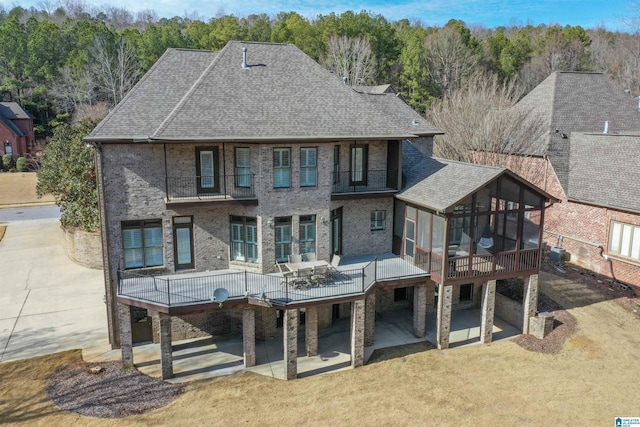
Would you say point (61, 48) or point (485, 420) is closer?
point (485, 420)

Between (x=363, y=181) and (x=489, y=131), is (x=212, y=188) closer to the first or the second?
(x=363, y=181)

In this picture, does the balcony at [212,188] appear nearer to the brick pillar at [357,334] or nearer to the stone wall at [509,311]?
the brick pillar at [357,334]

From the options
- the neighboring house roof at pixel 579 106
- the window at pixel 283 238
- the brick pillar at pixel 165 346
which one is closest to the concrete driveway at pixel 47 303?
the brick pillar at pixel 165 346

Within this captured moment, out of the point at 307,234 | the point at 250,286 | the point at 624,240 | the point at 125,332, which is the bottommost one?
the point at 125,332

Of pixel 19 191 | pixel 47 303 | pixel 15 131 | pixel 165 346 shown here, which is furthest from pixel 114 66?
pixel 165 346

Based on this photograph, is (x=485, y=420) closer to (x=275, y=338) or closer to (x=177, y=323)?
(x=275, y=338)

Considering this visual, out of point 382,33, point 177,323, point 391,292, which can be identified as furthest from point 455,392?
point 382,33
